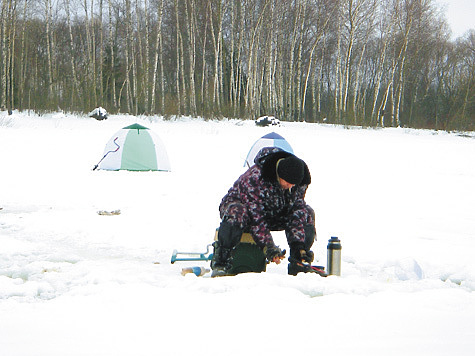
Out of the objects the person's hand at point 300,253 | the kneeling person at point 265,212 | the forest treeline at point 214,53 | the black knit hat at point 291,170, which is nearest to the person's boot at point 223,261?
the kneeling person at point 265,212

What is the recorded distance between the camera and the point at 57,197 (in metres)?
8.12

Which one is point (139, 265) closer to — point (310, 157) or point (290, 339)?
point (290, 339)

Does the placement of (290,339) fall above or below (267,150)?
below

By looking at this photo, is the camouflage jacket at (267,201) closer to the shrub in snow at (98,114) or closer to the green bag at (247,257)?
the green bag at (247,257)

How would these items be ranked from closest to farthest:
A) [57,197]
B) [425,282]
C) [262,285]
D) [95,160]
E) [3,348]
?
[3,348], [262,285], [425,282], [57,197], [95,160]

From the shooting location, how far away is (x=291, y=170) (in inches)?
135

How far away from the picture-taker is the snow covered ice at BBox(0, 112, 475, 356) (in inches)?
91.3

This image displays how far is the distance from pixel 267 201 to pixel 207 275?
799mm

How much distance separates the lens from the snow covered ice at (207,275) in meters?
2.32

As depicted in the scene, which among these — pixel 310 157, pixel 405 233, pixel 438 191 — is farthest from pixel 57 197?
pixel 310 157

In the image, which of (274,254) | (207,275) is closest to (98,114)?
(207,275)

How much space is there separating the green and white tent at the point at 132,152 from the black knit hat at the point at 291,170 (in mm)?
8147

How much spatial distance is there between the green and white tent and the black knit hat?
8.15 m

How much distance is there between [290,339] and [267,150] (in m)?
1.66
